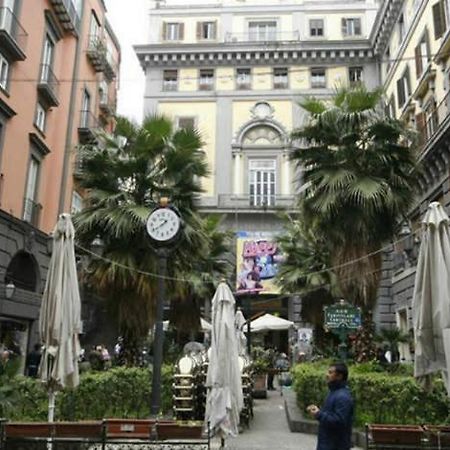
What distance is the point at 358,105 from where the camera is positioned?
47.6 ft

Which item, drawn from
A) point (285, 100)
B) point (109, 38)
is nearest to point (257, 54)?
point (285, 100)

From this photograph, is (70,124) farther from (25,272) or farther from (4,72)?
(25,272)

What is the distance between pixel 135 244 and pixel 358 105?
689 centimetres

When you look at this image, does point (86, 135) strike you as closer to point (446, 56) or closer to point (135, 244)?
point (135, 244)

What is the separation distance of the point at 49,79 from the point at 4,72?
12.5 feet

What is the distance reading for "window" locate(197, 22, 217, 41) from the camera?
125ft

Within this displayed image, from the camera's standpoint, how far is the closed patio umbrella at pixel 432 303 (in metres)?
5.99

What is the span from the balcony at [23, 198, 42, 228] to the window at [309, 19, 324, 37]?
2455 cm

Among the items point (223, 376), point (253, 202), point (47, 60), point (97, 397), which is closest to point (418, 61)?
point (253, 202)

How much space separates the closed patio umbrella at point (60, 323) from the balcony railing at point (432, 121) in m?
15.7

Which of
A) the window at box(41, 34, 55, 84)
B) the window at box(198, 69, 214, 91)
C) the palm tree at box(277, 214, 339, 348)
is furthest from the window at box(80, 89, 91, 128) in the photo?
the window at box(198, 69, 214, 91)

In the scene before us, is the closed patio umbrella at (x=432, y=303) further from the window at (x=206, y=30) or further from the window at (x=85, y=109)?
the window at (x=206, y=30)

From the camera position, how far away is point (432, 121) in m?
22.4

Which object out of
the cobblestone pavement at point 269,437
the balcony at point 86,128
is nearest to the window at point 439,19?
the balcony at point 86,128
